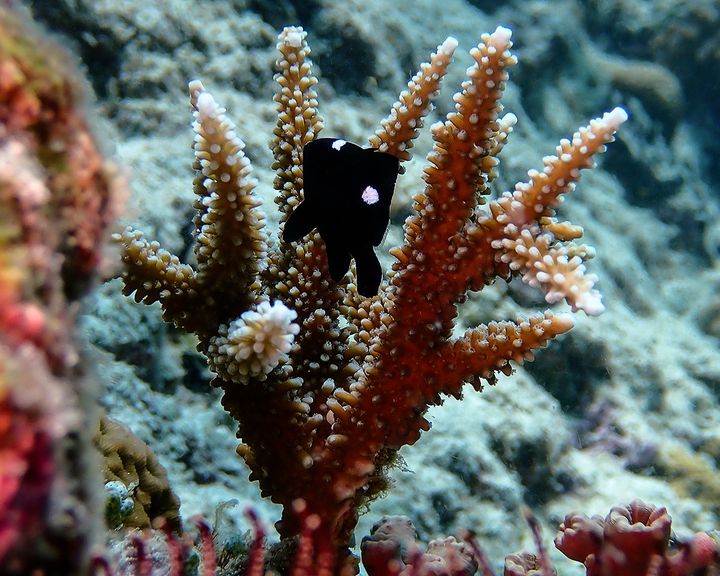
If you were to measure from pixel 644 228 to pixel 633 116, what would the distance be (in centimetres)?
214

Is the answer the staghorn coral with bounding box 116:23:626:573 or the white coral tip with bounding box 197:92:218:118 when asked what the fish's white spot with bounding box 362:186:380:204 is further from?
the white coral tip with bounding box 197:92:218:118

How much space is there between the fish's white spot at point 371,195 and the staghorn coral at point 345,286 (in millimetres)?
185

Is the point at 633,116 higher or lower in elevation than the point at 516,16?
lower

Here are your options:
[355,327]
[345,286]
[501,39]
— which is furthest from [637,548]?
[501,39]

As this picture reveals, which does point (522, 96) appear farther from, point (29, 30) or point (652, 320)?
point (29, 30)

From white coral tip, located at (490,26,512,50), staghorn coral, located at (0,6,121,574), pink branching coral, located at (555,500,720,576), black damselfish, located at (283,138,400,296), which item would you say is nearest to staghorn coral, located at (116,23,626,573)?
white coral tip, located at (490,26,512,50)

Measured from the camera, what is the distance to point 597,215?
6.89 m

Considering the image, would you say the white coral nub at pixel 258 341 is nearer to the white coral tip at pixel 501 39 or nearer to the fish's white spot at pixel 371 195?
the fish's white spot at pixel 371 195

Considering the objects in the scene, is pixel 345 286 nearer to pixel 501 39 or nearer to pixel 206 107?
pixel 206 107

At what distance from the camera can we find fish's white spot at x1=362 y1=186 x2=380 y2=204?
1928 mm

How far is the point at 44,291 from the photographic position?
769 millimetres

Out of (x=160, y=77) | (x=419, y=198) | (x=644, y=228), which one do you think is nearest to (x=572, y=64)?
(x=644, y=228)

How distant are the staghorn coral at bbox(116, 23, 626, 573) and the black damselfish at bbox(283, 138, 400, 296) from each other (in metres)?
0.15

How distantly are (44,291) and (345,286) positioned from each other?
1595 millimetres
